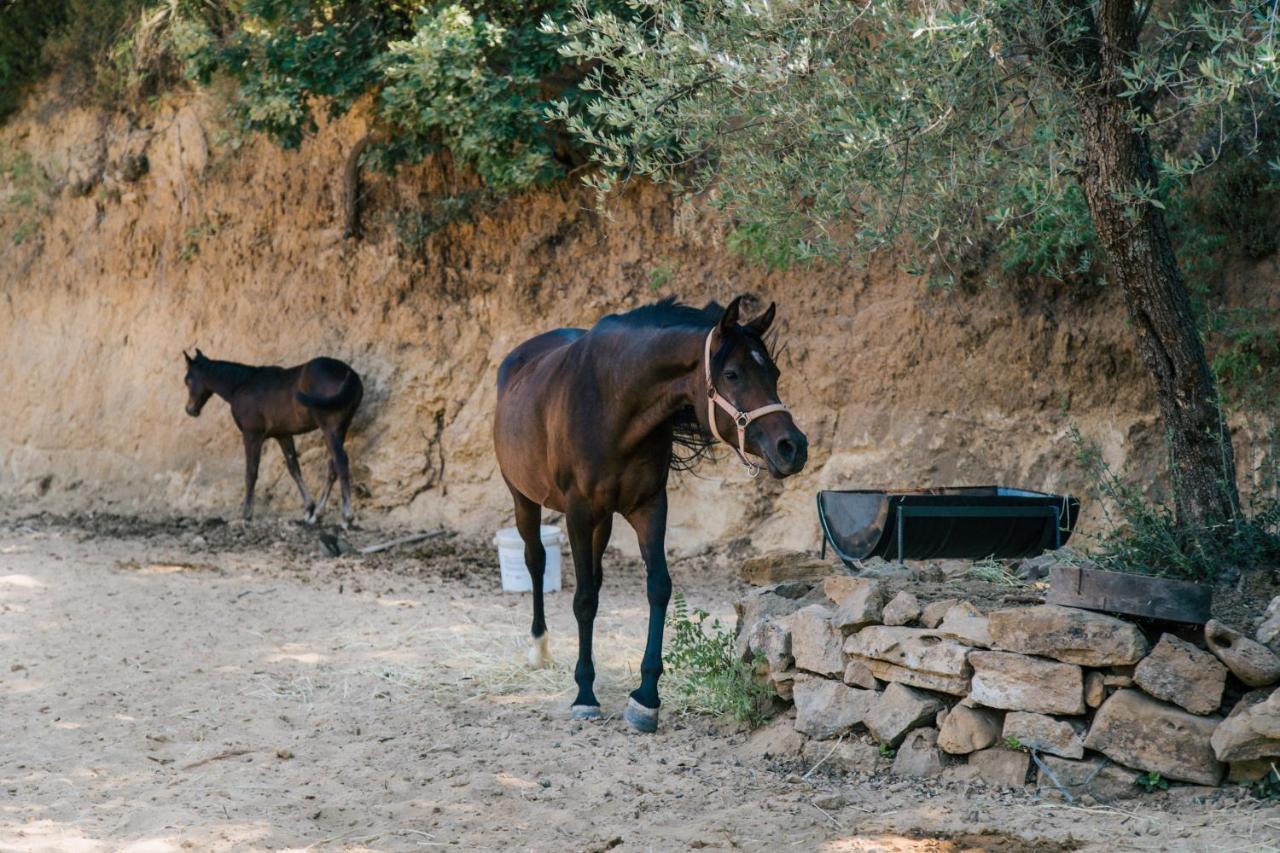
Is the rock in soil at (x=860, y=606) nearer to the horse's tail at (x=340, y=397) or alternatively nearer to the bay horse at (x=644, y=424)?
the bay horse at (x=644, y=424)

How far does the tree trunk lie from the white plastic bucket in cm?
433

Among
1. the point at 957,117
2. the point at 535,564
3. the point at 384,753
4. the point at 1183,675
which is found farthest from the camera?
the point at 535,564

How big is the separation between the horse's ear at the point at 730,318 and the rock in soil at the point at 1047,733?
1704 millimetres

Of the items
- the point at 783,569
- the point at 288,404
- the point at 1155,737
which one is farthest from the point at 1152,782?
the point at 288,404

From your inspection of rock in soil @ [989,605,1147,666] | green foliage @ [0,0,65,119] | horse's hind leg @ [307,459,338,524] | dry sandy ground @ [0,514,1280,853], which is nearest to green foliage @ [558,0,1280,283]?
rock in soil @ [989,605,1147,666]

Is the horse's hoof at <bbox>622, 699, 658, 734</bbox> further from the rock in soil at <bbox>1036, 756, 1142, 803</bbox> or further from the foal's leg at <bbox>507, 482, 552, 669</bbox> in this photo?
the rock in soil at <bbox>1036, 756, 1142, 803</bbox>

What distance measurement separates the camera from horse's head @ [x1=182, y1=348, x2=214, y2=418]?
11.3 m

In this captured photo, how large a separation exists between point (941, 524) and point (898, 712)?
0.84 metres

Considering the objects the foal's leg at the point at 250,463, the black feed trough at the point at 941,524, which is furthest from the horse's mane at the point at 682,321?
the foal's leg at the point at 250,463

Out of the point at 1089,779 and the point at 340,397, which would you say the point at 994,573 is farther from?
the point at 340,397

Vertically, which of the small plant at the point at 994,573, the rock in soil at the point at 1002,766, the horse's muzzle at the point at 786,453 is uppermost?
the horse's muzzle at the point at 786,453

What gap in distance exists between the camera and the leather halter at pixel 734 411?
4387mm

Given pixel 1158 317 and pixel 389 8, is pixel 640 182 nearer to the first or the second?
pixel 389 8

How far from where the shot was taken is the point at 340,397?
10500 millimetres
